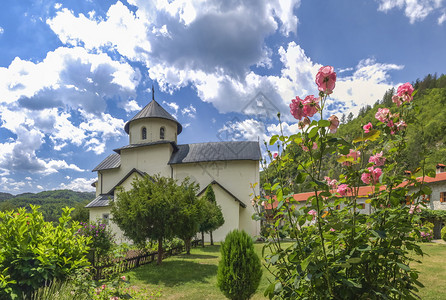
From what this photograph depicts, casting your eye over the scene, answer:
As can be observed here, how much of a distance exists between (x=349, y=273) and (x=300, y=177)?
3.06 feet

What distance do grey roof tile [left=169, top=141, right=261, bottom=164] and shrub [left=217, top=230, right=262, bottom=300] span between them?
16213mm

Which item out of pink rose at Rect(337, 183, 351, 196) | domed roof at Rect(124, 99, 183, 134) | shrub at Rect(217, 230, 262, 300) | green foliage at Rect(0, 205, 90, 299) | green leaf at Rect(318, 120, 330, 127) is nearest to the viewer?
green leaf at Rect(318, 120, 330, 127)

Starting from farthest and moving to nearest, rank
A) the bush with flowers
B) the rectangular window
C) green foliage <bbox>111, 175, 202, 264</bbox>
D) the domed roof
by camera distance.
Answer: the domed roof < the rectangular window < green foliage <bbox>111, 175, 202, 264</bbox> < the bush with flowers

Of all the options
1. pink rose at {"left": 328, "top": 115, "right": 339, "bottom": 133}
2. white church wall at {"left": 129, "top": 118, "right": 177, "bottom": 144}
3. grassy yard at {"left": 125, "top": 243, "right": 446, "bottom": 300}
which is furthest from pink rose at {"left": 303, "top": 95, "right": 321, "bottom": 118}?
white church wall at {"left": 129, "top": 118, "right": 177, "bottom": 144}

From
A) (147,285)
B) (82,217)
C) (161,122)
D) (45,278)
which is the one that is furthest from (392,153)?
(82,217)

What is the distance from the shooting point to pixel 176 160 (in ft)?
73.3

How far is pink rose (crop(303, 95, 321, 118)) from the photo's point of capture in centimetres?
163

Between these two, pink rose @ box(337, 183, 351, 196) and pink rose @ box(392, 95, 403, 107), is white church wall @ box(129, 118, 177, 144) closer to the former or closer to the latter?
pink rose @ box(337, 183, 351, 196)

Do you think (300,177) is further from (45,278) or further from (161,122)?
(161,122)

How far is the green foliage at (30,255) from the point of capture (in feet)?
9.96

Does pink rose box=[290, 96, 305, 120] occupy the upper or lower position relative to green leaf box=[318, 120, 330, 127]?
upper

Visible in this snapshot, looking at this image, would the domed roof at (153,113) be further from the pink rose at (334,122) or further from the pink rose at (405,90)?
the pink rose at (334,122)

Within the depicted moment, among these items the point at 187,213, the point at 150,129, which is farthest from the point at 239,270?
the point at 150,129

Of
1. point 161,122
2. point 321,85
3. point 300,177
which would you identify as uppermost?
A: point 161,122
